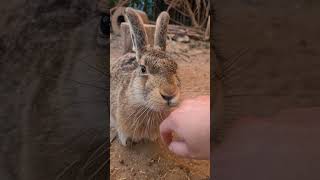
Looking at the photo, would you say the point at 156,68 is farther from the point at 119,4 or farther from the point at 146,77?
the point at 119,4

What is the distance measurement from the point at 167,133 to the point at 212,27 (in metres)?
0.37

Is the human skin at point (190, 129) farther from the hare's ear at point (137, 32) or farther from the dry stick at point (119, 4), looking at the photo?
the dry stick at point (119, 4)

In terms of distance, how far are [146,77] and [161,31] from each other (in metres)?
0.16

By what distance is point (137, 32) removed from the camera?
1.67 m

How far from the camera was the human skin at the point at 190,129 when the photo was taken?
1.68m

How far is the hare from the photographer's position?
5.47 ft

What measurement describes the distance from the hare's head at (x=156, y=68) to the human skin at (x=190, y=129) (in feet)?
0.15

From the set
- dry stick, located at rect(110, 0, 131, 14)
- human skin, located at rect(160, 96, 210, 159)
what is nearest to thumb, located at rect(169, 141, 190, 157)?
human skin, located at rect(160, 96, 210, 159)

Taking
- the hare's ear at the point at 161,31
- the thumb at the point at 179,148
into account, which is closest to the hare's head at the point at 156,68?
the hare's ear at the point at 161,31

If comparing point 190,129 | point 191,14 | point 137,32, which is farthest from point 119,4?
point 190,129

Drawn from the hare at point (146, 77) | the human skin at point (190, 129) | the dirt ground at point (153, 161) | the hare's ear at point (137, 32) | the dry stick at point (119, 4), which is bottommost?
the dirt ground at point (153, 161)

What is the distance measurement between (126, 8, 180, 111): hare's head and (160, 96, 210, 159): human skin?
0.15 feet

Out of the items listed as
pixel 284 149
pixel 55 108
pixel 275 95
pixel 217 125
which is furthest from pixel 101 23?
pixel 284 149

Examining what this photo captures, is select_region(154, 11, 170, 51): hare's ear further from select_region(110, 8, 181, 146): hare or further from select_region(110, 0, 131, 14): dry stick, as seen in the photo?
select_region(110, 0, 131, 14): dry stick
